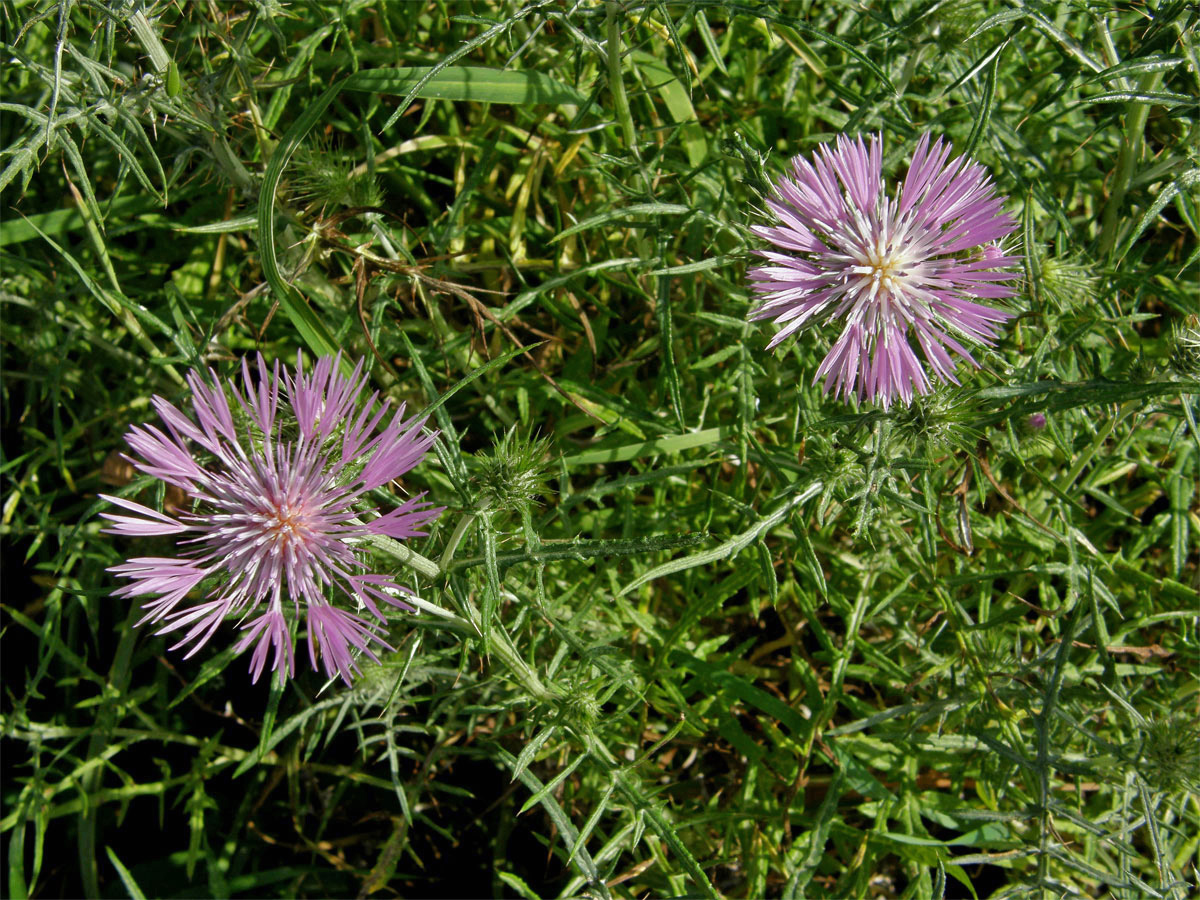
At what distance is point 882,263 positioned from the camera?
4.69 ft

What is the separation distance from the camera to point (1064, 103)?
2.37m

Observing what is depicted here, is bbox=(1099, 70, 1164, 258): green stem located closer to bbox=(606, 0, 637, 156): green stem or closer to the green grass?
the green grass

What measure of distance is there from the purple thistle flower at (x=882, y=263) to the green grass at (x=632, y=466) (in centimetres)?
14

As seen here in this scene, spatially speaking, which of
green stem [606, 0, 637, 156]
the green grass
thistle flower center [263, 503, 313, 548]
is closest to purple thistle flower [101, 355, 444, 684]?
thistle flower center [263, 503, 313, 548]

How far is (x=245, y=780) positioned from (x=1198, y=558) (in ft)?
9.58

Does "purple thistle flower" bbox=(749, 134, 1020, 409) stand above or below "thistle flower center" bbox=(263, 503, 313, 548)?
above

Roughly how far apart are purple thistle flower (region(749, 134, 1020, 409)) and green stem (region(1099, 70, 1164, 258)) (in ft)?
2.34

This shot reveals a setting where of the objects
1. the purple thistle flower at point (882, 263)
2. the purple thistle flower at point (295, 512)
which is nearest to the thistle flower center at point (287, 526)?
the purple thistle flower at point (295, 512)

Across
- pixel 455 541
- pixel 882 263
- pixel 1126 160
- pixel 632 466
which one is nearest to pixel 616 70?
pixel 882 263

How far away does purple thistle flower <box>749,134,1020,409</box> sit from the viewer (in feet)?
4.69

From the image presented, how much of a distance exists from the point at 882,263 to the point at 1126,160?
3.33 feet

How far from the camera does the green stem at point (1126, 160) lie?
1.88 metres

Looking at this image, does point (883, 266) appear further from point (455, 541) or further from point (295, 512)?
point (295, 512)

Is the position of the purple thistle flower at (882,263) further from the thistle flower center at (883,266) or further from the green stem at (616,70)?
the green stem at (616,70)
